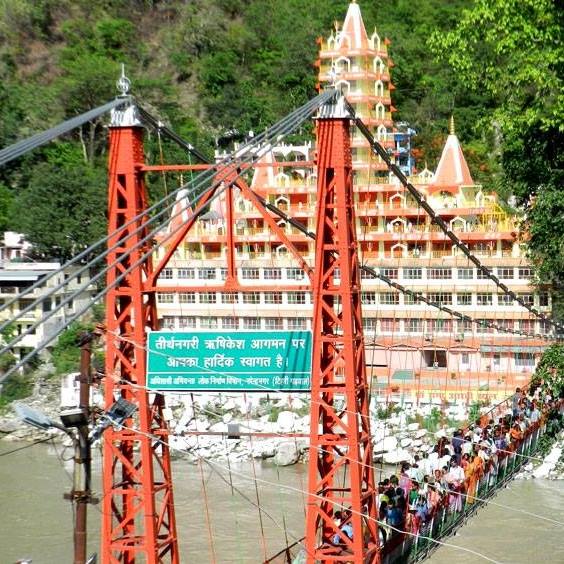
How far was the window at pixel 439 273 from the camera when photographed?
30062 mm

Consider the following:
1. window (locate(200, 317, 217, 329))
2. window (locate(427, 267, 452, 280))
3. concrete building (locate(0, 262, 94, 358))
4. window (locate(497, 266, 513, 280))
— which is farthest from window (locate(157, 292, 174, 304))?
window (locate(497, 266, 513, 280))

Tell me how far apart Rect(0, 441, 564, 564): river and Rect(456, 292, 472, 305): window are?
23.4 ft

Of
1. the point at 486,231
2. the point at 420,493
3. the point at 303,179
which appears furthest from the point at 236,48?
the point at 420,493

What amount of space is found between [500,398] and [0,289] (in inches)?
461

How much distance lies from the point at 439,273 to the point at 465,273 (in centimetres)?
65

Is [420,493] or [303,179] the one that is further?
[303,179]

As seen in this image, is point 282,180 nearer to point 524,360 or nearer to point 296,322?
point 296,322

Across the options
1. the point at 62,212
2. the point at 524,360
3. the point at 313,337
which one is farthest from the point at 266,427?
the point at 313,337

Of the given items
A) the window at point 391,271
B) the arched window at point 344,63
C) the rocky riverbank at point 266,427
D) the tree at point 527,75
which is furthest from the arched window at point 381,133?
the tree at point 527,75

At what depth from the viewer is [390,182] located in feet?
106

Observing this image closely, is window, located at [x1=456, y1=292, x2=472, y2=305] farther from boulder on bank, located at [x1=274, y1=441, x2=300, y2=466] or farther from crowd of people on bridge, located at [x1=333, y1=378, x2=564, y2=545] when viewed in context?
crowd of people on bridge, located at [x1=333, y1=378, x2=564, y2=545]

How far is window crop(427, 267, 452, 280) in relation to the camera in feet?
98.6

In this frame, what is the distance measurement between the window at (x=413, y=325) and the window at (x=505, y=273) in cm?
188

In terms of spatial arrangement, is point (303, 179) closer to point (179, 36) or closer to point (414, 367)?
point (414, 367)
